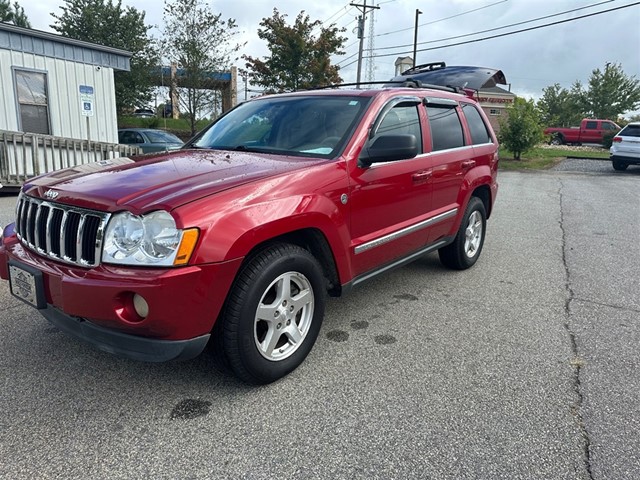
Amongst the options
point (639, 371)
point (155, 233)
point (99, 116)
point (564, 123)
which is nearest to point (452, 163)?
point (639, 371)

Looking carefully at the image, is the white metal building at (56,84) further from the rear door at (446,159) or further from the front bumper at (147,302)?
the front bumper at (147,302)

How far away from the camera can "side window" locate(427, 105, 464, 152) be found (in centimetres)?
433

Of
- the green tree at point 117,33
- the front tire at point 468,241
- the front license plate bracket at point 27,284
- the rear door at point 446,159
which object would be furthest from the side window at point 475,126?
the green tree at point 117,33

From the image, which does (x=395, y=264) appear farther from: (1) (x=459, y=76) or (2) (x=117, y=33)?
(2) (x=117, y=33)

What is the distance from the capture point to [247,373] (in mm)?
2715

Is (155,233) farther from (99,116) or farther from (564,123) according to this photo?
(564,123)

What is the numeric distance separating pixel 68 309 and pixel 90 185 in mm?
708

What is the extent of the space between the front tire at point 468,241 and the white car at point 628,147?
1386 centimetres

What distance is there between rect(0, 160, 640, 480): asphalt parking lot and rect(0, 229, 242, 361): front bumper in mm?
442

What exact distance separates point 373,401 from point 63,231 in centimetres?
192

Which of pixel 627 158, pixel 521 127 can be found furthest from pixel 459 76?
pixel 521 127

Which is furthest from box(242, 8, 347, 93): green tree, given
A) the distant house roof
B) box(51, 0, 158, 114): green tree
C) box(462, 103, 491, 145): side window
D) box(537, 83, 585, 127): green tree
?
box(537, 83, 585, 127): green tree

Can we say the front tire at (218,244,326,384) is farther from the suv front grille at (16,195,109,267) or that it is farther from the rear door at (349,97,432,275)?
the suv front grille at (16,195,109,267)

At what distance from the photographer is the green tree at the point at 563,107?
4488 centimetres
